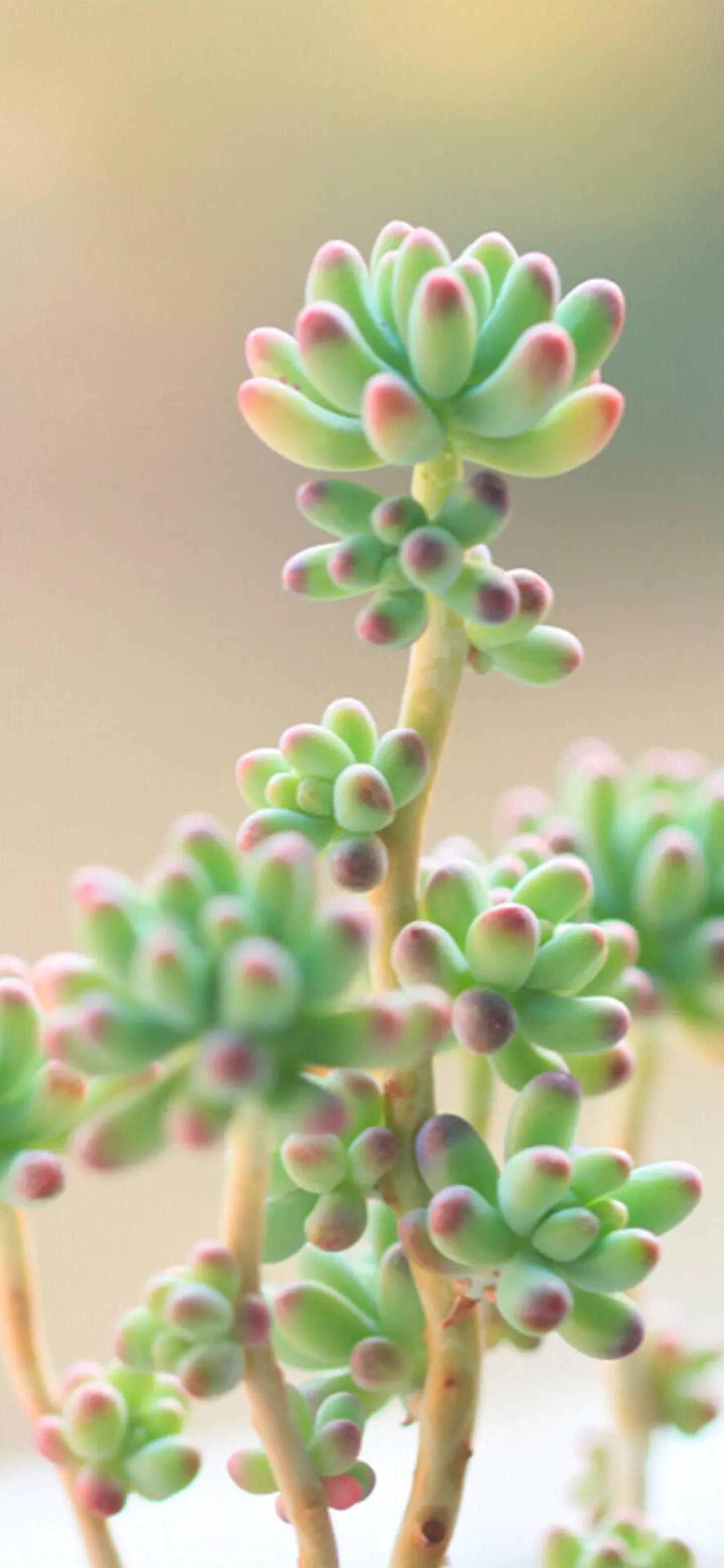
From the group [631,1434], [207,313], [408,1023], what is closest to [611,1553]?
[631,1434]

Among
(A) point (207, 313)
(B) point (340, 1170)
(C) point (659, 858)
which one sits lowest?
(B) point (340, 1170)

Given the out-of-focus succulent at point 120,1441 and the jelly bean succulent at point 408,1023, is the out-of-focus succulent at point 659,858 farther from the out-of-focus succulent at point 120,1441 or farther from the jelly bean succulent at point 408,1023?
the out-of-focus succulent at point 120,1441

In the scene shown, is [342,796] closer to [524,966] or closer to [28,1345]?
[524,966]

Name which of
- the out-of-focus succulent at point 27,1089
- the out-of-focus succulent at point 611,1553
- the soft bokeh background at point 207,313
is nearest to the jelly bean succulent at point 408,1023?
the out-of-focus succulent at point 27,1089

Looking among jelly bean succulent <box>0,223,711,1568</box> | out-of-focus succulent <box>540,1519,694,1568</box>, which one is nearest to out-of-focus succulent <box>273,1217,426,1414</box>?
jelly bean succulent <box>0,223,711,1568</box>

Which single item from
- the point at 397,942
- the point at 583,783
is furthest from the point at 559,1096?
the point at 583,783

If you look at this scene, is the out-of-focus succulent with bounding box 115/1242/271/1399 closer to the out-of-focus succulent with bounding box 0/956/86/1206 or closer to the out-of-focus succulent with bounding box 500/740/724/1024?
the out-of-focus succulent with bounding box 0/956/86/1206

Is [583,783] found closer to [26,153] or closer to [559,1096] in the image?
[559,1096]
